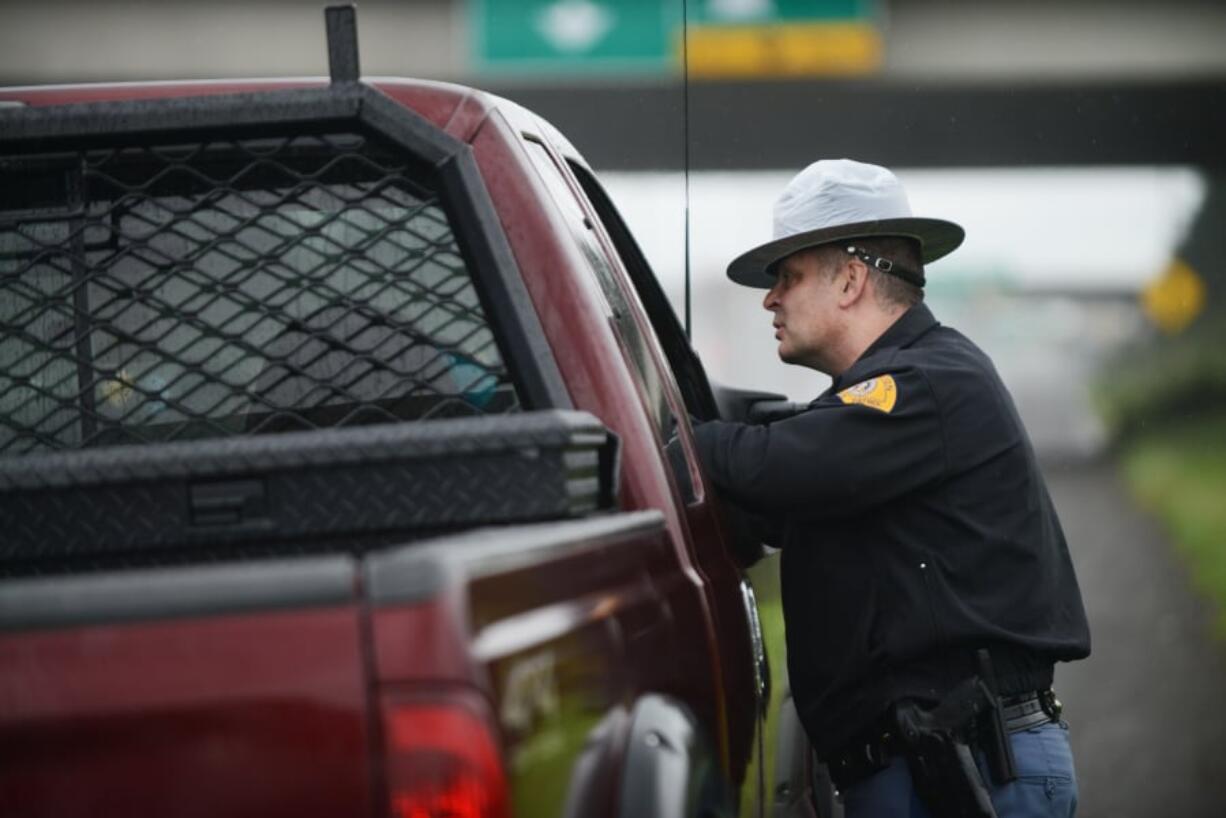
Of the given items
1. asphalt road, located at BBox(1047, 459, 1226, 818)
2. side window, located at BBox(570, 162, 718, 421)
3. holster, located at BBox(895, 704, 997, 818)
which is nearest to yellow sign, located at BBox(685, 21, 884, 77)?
asphalt road, located at BBox(1047, 459, 1226, 818)

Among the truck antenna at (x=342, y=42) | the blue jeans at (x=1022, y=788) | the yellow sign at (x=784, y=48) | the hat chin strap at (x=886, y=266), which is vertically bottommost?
the blue jeans at (x=1022, y=788)

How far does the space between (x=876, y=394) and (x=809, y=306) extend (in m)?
0.51

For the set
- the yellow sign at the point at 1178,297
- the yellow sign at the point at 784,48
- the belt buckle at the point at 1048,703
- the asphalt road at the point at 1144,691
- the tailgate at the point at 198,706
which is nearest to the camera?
the tailgate at the point at 198,706

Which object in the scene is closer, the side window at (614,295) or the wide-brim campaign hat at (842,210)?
the side window at (614,295)

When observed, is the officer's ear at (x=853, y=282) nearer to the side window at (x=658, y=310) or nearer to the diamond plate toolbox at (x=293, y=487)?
the side window at (x=658, y=310)

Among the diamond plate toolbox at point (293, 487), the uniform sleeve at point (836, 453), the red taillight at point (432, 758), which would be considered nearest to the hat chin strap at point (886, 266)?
the uniform sleeve at point (836, 453)

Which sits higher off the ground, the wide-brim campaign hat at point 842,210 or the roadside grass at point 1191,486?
the wide-brim campaign hat at point 842,210

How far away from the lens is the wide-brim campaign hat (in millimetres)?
4172

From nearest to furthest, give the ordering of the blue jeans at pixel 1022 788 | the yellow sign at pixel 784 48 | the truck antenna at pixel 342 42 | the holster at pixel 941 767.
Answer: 1. the truck antenna at pixel 342 42
2. the holster at pixel 941 767
3. the blue jeans at pixel 1022 788
4. the yellow sign at pixel 784 48

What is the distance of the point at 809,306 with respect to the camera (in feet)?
14.1

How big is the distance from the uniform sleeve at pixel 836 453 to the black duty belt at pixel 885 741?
17.5 inches

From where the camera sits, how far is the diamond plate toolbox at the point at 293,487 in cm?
247

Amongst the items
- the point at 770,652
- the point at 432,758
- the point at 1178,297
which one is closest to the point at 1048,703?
the point at 770,652

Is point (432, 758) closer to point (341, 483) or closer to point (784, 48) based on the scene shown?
point (341, 483)
